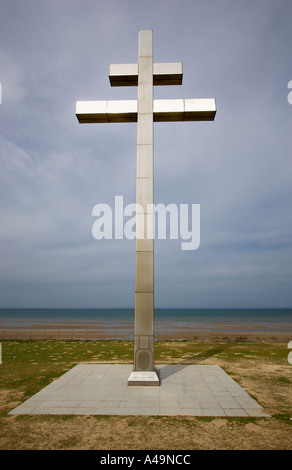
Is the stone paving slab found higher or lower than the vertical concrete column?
lower

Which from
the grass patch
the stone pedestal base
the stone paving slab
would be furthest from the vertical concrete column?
the grass patch

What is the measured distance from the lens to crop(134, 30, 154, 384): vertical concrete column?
8.30 meters

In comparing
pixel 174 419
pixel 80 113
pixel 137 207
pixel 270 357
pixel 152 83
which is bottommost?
pixel 270 357

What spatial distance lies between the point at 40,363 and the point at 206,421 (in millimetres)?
8412

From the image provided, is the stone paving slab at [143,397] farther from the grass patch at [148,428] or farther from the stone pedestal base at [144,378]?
the grass patch at [148,428]

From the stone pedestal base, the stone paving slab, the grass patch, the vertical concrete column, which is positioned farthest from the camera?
the vertical concrete column

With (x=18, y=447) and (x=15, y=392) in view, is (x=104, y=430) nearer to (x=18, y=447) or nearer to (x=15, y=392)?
(x=18, y=447)

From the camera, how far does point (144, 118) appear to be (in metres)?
9.38

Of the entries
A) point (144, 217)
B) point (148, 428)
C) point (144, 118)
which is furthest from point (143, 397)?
point (144, 118)

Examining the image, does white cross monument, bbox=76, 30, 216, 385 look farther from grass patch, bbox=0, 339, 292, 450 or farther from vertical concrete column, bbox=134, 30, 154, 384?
grass patch, bbox=0, 339, 292, 450

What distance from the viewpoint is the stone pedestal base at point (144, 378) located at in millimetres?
8023

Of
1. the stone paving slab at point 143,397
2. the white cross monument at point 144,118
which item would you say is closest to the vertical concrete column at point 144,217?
the white cross monument at point 144,118

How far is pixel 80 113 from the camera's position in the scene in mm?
9438
